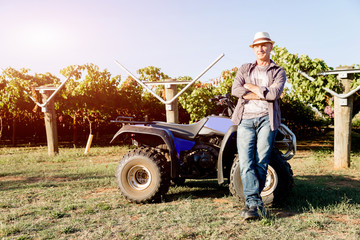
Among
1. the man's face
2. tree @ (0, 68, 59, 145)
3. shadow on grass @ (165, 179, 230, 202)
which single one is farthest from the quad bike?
tree @ (0, 68, 59, 145)

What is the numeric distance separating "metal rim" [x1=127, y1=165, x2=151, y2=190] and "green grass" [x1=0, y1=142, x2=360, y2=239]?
0.30 m

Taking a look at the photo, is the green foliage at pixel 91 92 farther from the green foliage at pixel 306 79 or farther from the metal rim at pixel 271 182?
the metal rim at pixel 271 182

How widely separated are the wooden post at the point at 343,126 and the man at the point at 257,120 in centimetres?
522

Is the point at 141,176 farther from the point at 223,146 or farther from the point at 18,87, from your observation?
the point at 18,87

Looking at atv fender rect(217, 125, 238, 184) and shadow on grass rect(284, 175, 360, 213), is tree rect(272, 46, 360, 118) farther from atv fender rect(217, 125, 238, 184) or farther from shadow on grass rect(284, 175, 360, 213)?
atv fender rect(217, 125, 238, 184)

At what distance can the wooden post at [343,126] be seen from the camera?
8312 millimetres

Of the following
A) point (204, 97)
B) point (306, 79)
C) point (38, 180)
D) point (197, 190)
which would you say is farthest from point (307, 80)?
point (38, 180)

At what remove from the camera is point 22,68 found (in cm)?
1565

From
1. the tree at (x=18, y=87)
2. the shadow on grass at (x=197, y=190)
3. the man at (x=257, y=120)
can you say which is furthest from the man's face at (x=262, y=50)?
the tree at (x=18, y=87)

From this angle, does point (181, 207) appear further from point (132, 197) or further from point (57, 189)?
point (57, 189)

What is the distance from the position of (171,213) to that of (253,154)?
1.28 m

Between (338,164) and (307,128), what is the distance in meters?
10.7

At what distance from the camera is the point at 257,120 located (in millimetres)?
3910

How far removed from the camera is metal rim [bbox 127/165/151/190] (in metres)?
5.02
